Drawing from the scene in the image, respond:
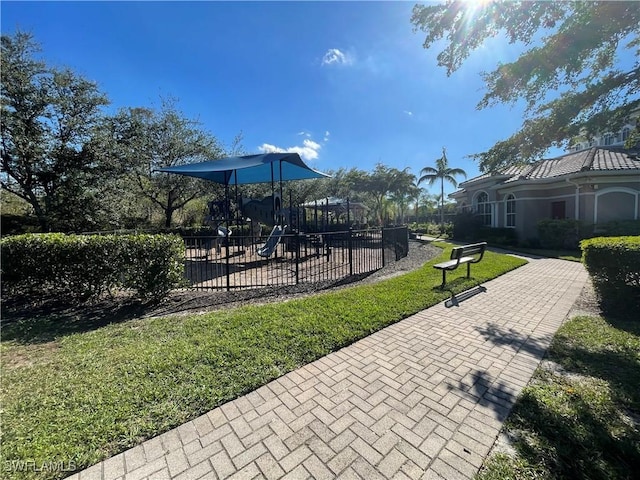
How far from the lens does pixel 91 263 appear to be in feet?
18.0

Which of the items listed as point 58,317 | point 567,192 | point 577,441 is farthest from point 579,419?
point 567,192

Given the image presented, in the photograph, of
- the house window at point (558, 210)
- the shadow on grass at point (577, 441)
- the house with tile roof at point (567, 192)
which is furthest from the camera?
the house window at point (558, 210)

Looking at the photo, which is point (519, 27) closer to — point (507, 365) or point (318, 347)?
point (507, 365)

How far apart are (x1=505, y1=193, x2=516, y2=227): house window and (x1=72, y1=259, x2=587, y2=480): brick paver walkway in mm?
16778

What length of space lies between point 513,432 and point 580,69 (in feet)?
19.4

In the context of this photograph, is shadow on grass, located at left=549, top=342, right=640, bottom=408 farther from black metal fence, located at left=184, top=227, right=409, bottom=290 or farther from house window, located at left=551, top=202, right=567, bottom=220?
house window, located at left=551, top=202, right=567, bottom=220

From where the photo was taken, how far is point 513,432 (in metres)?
2.29

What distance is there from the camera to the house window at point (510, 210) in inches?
707

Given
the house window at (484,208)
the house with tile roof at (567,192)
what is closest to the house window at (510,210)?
the house with tile roof at (567,192)

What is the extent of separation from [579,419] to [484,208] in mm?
21757

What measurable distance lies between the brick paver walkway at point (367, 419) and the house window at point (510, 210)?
1678cm

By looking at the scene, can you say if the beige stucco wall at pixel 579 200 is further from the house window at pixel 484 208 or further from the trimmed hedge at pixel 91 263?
the trimmed hedge at pixel 91 263

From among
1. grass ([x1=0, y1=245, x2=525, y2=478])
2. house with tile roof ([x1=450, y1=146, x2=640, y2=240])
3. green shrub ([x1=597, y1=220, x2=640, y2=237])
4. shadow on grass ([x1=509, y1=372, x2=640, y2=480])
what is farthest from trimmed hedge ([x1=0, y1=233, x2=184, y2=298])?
green shrub ([x1=597, y1=220, x2=640, y2=237])

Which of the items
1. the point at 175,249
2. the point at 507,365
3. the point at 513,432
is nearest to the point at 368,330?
the point at 507,365
